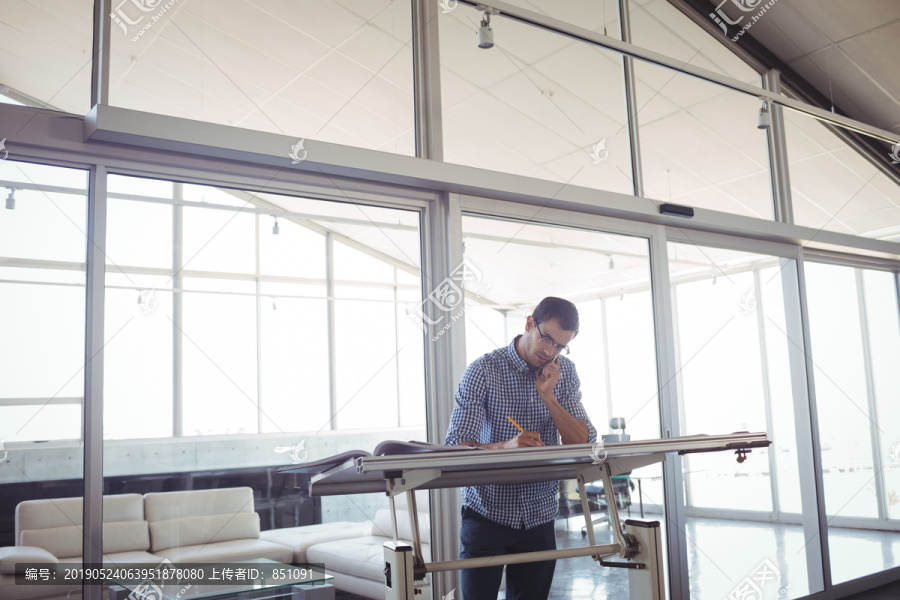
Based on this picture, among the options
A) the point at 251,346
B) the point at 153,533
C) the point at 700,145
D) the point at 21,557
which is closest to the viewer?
the point at 21,557

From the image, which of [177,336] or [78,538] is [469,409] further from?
[78,538]

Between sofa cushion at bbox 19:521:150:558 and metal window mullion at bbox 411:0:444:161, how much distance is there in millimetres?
1919

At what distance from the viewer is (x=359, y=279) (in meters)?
3.07

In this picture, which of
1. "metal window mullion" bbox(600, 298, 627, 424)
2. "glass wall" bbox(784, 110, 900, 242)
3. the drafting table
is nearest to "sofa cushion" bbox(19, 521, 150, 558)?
the drafting table

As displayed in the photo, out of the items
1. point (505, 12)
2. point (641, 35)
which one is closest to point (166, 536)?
point (505, 12)

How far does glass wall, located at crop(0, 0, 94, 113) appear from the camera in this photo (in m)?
2.44

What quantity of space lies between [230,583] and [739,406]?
10.6 feet

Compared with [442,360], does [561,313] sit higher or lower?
higher

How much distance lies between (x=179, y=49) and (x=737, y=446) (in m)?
2.41

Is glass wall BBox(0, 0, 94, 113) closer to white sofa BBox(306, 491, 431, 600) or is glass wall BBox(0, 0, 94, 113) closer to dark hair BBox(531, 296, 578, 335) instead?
dark hair BBox(531, 296, 578, 335)

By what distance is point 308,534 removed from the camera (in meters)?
2.85

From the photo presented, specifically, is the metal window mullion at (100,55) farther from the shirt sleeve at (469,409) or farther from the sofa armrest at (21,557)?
the shirt sleeve at (469,409)

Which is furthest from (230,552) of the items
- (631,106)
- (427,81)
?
(631,106)

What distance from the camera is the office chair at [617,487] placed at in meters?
3.79
